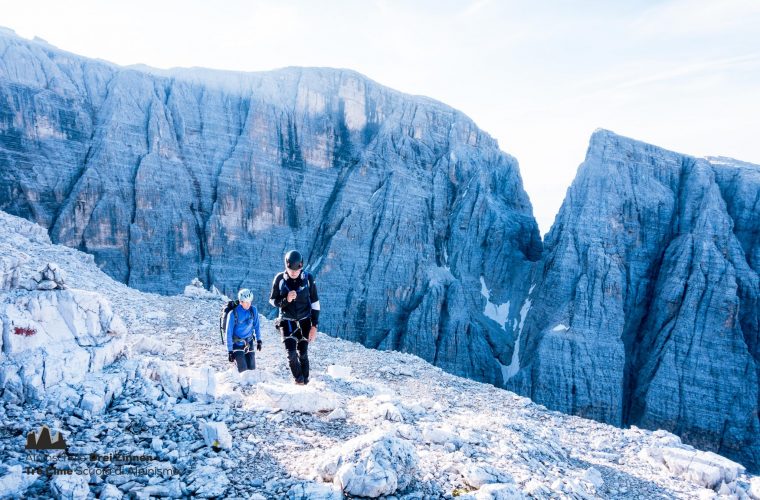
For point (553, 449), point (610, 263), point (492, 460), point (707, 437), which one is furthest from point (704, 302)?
point (492, 460)

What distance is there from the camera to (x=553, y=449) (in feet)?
29.1

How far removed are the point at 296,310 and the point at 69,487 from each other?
15.3 ft

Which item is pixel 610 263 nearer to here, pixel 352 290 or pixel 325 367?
pixel 352 290

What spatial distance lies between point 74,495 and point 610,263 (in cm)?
3494

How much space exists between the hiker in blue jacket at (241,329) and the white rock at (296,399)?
5.42ft

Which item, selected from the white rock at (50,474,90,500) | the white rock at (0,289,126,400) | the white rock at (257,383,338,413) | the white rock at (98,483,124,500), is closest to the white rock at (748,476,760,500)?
the white rock at (257,383,338,413)

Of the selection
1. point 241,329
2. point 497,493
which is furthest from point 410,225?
point 497,493

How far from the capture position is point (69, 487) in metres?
3.63

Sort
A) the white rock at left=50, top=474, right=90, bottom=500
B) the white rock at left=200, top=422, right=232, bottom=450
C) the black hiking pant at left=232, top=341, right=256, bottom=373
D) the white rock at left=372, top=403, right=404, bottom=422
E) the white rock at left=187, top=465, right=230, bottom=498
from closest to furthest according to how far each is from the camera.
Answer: the white rock at left=50, top=474, right=90, bottom=500 < the white rock at left=187, top=465, right=230, bottom=498 < the white rock at left=200, top=422, right=232, bottom=450 < the white rock at left=372, top=403, right=404, bottom=422 < the black hiking pant at left=232, top=341, right=256, bottom=373

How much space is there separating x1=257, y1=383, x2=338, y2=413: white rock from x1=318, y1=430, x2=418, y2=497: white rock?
200 centimetres

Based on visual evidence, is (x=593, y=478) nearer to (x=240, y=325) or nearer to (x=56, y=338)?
(x=240, y=325)

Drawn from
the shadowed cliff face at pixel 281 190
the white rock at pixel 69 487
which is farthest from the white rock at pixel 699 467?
the shadowed cliff face at pixel 281 190

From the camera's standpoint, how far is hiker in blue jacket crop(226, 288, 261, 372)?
27.5 ft

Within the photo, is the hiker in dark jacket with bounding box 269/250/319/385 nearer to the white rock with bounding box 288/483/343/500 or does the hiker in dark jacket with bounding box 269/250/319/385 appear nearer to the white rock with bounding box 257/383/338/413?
the white rock with bounding box 257/383/338/413
